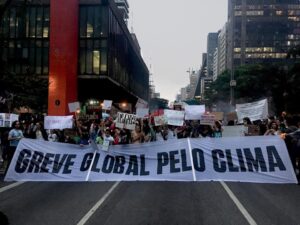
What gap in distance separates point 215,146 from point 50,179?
4488mm

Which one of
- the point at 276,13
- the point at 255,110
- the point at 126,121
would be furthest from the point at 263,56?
the point at 126,121

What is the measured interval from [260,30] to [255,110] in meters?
173

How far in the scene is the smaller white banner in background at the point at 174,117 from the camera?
72.8 ft

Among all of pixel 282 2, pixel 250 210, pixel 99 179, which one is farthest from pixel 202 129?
pixel 282 2

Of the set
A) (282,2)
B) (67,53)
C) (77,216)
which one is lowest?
(77,216)

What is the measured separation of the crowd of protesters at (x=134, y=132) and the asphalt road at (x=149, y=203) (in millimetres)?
2599

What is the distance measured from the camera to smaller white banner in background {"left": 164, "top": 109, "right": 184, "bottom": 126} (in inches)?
874

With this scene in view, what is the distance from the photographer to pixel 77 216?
28.9 ft

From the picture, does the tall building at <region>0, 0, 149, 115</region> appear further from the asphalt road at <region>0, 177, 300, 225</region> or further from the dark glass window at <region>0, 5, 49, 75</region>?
the asphalt road at <region>0, 177, 300, 225</region>

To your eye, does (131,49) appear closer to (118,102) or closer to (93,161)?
(118,102)

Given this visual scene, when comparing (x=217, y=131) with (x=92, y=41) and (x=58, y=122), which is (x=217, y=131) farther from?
(x=92, y=41)

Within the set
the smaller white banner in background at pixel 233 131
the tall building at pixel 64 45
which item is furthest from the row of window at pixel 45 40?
the smaller white banner in background at pixel 233 131

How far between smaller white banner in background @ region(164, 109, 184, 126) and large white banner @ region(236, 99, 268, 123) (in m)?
3.62

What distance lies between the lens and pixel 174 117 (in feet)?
72.9
